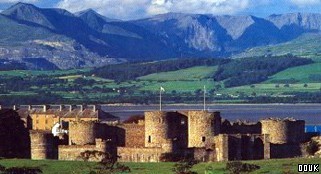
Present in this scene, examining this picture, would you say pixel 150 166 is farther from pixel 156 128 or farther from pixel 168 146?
pixel 156 128

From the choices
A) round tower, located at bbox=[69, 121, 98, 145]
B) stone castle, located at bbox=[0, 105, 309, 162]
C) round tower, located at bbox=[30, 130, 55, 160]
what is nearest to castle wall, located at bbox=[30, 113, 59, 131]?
stone castle, located at bbox=[0, 105, 309, 162]

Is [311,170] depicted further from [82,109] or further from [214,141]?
[82,109]

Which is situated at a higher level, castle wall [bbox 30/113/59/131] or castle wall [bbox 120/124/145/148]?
castle wall [bbox 30/113/59/131]

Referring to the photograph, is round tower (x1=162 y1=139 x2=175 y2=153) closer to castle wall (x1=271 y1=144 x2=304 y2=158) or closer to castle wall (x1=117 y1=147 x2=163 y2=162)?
castle wall (x1=117 y1=147 x2=163 y2=162)

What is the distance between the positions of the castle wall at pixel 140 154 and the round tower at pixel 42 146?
218 inches

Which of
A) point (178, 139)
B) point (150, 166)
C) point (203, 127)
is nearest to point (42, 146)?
point (178, 139)

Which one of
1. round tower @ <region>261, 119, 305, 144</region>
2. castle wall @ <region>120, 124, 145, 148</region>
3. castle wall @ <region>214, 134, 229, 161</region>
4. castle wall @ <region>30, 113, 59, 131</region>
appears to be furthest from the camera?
castle wall @ <region>30, 113, 59, 131</region>

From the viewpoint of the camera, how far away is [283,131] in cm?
7012

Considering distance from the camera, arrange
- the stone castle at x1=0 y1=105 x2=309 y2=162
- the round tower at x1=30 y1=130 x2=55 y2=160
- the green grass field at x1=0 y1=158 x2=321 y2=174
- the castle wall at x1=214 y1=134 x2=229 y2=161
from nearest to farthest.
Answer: the green grass field at x1=0 y1=158 x2=321 y2=174, the castle wall at x1=214 y1=134 x2=229 y2=161, the stone castle at x1=0 y1=105 x2=309 y2=162, the round tower at x1=30 y1=130 x2=55 y2=160

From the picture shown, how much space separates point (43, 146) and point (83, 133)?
2.76 metres

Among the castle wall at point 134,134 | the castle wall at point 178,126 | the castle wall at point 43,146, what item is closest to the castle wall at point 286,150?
the castle wall at point 178,126

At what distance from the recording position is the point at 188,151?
66.0 metres

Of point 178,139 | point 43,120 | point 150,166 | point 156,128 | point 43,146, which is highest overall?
point 43,120

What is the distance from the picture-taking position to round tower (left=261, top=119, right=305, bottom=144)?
7000cm
